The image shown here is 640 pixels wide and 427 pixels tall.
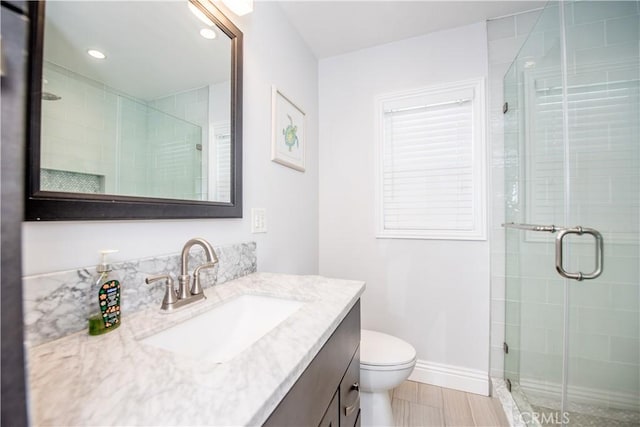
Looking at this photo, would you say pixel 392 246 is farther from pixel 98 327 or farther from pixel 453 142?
pixel 98 327

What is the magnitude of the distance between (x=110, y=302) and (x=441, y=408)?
6.00 ft

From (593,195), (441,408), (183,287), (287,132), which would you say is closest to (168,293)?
(183,287)

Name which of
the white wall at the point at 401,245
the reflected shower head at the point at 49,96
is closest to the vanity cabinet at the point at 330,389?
the reflected shower head at the point at 49,96

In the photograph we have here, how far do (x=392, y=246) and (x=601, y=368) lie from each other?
1182 millimetres

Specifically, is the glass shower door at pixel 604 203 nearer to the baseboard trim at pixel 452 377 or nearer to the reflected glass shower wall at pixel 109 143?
the baseboard trim at pixel 452 377

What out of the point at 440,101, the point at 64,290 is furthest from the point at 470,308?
the point at 64,290

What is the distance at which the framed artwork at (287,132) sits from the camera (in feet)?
4.97

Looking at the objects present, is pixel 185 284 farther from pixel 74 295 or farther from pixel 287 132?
pixel 287 132

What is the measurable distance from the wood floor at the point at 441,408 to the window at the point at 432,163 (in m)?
1.01

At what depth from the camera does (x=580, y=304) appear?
1275 mm

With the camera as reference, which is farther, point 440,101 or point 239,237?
point 440,101

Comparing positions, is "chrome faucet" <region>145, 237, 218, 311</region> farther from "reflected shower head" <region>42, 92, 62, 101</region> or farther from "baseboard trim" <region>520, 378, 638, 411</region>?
"baseboard trim" <region>520, 378, 638, 411</region>

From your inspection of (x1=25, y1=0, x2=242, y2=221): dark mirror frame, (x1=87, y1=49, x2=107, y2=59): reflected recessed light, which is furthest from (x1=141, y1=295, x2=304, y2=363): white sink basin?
(x1=87, y1=49, x2=107, y2=59): reflected recessed light

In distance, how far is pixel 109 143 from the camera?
74 centimetres
